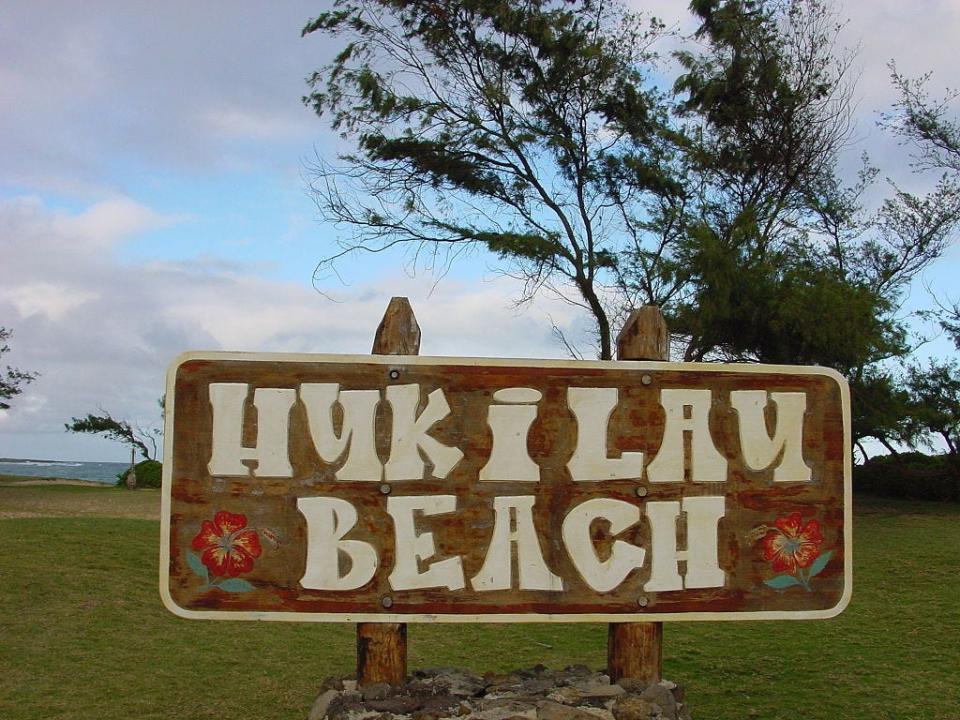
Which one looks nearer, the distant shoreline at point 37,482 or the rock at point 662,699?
the rock at point 662,699

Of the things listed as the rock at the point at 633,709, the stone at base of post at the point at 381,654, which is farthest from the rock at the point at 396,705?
the rock at the point at 633,709

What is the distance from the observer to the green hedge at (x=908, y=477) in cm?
2138

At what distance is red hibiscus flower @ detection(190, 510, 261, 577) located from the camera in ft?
14.8

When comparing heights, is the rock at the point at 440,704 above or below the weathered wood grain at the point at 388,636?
below

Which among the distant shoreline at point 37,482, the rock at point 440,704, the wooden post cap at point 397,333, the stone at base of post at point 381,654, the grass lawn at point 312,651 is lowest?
the grass lawn at point 312,651

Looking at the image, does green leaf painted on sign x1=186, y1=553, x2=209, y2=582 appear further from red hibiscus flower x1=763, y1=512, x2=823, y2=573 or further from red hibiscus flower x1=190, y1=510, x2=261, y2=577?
red hibiscus flower x1=763, y1=512, x2=823, y2=573

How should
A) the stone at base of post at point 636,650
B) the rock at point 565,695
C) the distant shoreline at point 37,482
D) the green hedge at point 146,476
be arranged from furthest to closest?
the distant shoreline at point 37,482 < the green hedge at point 146,476 < the stone at base of post at point 636,650 < the rock at point 565,695

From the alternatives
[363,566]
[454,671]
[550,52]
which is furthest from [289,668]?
[550,52]

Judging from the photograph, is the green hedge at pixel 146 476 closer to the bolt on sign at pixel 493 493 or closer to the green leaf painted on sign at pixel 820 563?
the bolt on sign at pixel 493 493

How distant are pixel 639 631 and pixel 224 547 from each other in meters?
2.10

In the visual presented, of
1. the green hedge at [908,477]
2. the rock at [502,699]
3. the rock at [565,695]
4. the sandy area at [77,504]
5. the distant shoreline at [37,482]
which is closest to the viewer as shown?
the rock at [502,699]

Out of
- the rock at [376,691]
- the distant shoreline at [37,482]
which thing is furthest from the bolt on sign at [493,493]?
the distant shoreline at [37,482]

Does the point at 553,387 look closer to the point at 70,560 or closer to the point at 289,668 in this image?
the point at 289,668

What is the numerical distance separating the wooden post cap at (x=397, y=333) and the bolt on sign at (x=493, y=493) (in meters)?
0.14
